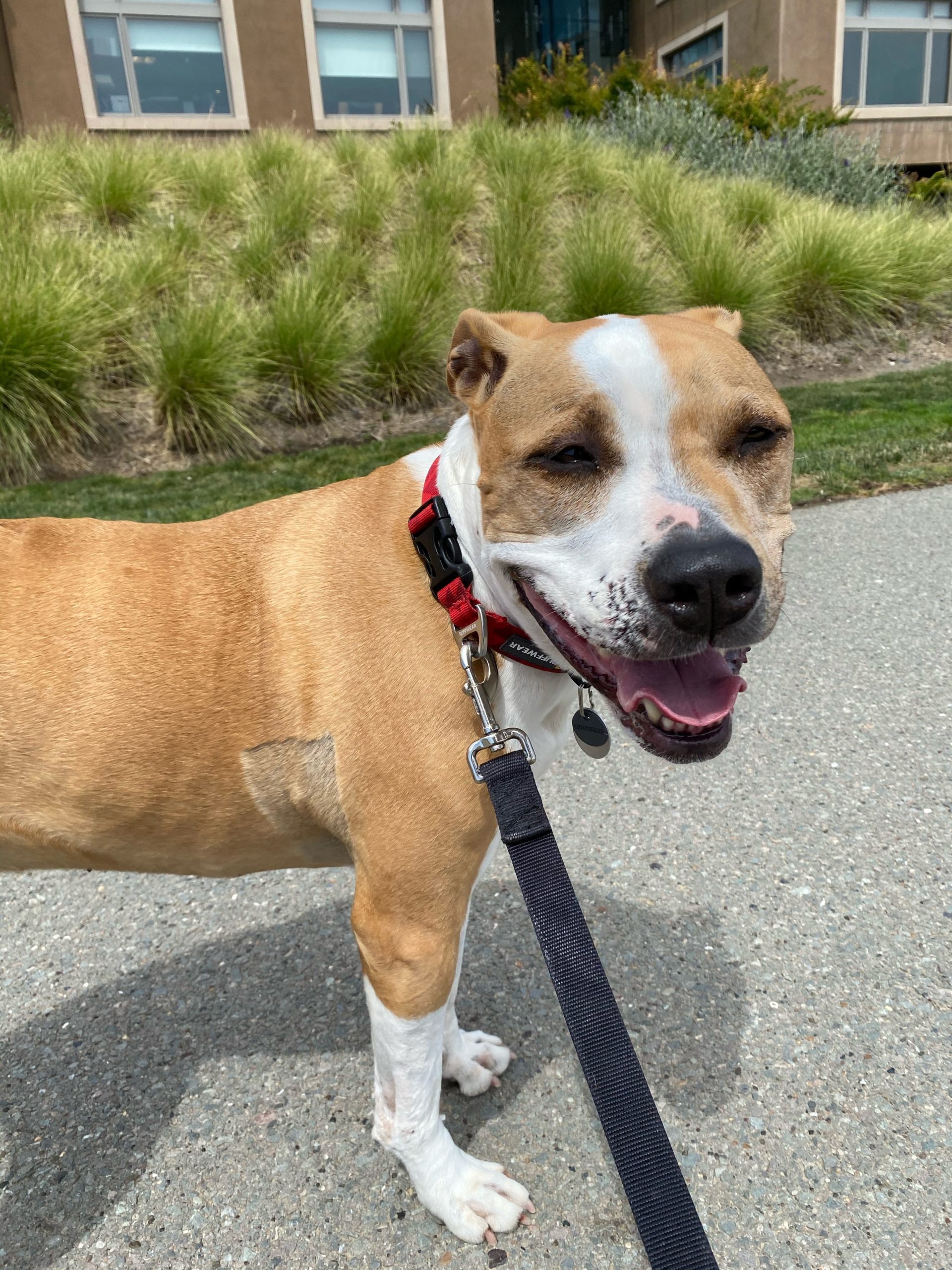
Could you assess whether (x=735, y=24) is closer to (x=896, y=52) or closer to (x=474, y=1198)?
(x=896, y=52)

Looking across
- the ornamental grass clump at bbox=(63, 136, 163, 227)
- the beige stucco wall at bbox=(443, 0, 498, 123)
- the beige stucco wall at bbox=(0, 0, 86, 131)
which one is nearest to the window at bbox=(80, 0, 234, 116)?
the beige stucco wall at bbox=(0, 0, 86, 131)

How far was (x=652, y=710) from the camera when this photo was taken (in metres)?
1.56

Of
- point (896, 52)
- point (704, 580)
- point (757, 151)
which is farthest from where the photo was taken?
point (896, 52)

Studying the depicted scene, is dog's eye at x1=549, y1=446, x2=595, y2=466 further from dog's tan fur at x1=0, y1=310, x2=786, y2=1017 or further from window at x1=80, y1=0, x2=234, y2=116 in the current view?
window at x1=80, y1=0, x2=234, y2=116

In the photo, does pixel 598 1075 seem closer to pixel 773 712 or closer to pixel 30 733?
pixel 30 733

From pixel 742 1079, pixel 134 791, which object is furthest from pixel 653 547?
pixel 742 1079

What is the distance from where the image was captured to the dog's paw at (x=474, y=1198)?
1821mm

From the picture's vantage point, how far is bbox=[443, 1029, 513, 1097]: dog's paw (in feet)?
7.05

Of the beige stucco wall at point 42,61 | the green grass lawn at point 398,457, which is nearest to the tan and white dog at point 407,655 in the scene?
the green grass lawn at point 398,457

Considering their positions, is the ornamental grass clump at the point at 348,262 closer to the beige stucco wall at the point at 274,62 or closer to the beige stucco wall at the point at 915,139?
the beige stucco wall at the point at 274,62

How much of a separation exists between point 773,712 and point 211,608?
2.55 metres

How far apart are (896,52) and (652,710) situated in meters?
23.4

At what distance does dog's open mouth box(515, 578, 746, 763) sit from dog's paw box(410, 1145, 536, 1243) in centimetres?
104

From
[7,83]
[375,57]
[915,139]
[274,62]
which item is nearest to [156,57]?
[274,62]
